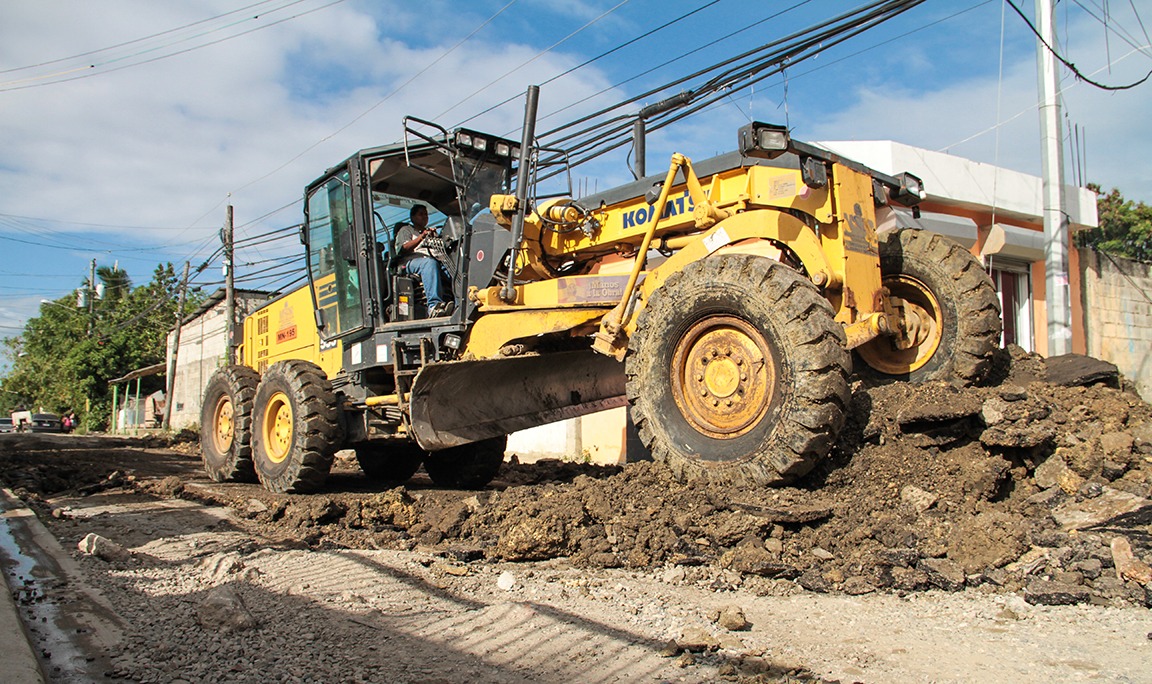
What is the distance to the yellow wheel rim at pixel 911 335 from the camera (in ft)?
18.9

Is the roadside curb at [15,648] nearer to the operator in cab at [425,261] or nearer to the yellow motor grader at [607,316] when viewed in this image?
the yellow motor grader at [607,316]

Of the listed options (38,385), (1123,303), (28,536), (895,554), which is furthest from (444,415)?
(38,385)

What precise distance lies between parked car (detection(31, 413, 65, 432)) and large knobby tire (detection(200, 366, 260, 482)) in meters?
37.5

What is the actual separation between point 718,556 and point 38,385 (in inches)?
2562

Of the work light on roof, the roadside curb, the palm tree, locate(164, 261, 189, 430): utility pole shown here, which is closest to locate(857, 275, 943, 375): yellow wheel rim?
the work light on roof

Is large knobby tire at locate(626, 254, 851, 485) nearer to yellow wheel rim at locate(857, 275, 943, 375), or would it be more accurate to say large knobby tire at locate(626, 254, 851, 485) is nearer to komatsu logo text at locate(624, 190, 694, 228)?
komatsu logo text at locate(624, 190, 694, 228)

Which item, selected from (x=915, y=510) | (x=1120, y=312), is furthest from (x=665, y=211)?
(x=1120, y=312)

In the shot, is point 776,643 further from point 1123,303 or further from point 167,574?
point 1123,303

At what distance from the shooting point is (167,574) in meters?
4.52

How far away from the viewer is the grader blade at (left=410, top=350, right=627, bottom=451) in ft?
23.0

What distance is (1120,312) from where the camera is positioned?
44.2 feet

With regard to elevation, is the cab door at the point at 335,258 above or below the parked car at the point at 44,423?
above

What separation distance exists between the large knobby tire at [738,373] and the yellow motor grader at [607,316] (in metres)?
0.01

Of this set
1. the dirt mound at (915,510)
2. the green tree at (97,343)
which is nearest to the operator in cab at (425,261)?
the dirt mound at (915,510)
